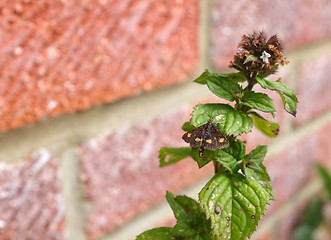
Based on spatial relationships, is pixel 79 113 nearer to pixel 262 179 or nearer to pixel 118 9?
pixel 118 9

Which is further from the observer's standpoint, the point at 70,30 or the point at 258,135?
the point at 258,135

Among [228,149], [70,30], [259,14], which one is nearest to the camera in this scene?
[228,149]

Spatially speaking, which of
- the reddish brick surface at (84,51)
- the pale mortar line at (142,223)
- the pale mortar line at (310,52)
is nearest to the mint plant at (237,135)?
the reddish brick surface at (84,51)

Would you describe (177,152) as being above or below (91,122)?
below

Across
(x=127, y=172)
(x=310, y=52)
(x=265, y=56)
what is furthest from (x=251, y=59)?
(x=310, y=52)

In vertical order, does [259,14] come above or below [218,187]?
above

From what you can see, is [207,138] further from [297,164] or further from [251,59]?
[297,164]

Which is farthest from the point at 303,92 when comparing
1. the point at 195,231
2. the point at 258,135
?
the point at 195,231
